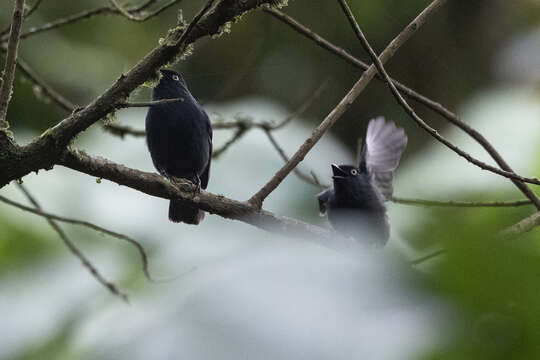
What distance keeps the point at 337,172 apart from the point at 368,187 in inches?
8.1

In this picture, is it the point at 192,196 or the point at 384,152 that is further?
the point at 384,152

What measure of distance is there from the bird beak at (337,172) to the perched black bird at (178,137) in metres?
0.77

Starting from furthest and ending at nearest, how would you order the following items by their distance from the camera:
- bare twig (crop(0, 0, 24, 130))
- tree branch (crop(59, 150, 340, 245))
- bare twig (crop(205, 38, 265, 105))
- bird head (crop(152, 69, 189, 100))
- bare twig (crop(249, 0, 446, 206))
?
1. bare twig (crop(205, 38, 265, 105))
2. bird head (crop(152, 69, 189, 100))
3. bare twig (crop(249, 0, 446, 206))
4. tree branch (crop(59, 150, 340, 245))
5. bare twig (crop(0, 0, 24, 130))

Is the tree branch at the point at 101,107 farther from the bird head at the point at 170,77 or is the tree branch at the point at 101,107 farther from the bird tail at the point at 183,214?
the bird head at the point at 170,77

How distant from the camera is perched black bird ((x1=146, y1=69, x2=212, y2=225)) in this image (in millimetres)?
3922

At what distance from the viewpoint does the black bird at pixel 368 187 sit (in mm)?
4070

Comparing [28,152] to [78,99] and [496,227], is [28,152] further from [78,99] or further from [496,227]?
[78,99]

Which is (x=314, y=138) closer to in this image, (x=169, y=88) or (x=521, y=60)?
(x=169, y=88)

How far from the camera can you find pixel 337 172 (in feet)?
13.6

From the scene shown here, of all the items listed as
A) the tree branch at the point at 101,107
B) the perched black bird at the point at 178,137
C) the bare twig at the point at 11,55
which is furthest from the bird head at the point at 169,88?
the bare twig at the point at 11,55

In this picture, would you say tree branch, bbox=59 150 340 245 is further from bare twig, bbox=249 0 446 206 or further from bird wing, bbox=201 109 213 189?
bird wing, bbox=201 109 213 189

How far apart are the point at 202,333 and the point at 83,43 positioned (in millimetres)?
7645

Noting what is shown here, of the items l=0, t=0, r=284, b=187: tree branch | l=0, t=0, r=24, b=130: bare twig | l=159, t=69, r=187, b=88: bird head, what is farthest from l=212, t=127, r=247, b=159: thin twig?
l=0, t=0, r=24, b=130: bare twig

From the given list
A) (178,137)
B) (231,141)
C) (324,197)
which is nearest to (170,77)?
(178,137)
